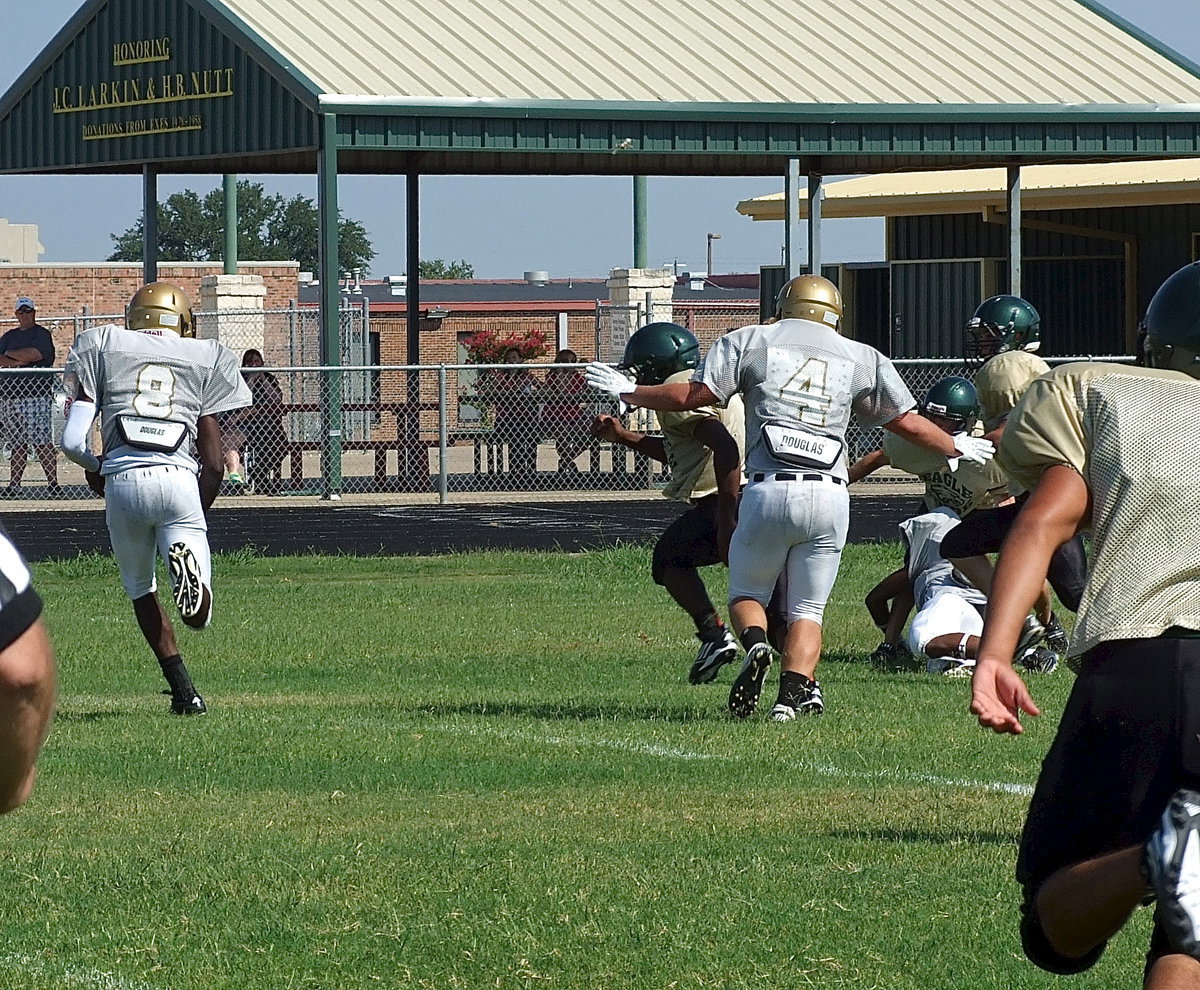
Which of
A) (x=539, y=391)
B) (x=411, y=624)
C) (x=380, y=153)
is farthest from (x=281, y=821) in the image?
(x=380, y=153)

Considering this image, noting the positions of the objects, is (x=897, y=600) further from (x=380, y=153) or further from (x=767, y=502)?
(x=380, y=153)

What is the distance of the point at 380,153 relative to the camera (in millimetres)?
29375

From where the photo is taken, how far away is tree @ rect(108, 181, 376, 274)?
120125mm

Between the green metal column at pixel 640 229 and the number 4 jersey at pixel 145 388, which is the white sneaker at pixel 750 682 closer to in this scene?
the number 4 jersey at pixel 145 388

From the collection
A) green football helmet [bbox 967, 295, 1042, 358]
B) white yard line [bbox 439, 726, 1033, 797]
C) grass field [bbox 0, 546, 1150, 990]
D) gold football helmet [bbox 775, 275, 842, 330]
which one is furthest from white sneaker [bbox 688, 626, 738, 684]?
green football helmet [bbox 967, 295, 1042, 358]

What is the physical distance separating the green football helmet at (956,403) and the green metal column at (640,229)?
3219 cm

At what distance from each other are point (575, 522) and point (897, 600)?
10016 millimetres

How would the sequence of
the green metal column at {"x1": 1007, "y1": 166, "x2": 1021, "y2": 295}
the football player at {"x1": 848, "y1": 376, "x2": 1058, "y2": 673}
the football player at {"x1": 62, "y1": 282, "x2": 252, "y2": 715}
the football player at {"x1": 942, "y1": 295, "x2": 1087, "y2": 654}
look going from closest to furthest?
the football player at {"x1": 942, "y1": 295, "x2": 1087, "y2": 654} < the football player at {"x1": 62, "y1": 282, "x2": 252, "y2": 715} < the football player at {"x1": 848, "y1": 376, "x2": 1058, "y2": 673} < the green metal column at {"x1": 1007, "y1": 166, "x2": 1021, "y2": 295}

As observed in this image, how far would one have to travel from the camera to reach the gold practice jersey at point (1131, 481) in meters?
4.41

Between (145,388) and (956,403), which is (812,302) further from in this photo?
(145,388)

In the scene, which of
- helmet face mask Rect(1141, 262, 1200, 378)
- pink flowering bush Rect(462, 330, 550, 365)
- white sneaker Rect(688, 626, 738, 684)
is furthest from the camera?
pink flowering bush Rect(462, 330, 550, 365)

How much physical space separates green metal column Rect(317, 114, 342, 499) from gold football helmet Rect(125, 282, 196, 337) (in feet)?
43.5

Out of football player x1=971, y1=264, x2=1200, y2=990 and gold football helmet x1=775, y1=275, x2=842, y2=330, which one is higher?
gold football helmet x1=775, y1=275, x2=842, y2=330

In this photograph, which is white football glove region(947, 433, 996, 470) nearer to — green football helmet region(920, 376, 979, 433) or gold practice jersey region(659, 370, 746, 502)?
gold practice jersey region(659, 370, 746, 502)
